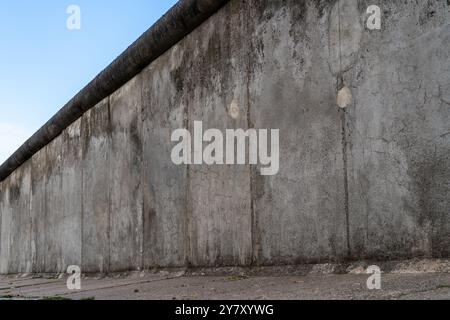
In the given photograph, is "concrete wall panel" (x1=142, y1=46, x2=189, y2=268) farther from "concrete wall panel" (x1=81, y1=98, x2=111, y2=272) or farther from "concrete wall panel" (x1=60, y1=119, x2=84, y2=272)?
"concrete wall panel" (x1=60, y1=119, x2=84, y2=272)

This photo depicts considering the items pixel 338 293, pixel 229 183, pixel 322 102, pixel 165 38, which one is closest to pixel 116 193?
pixel 165 38

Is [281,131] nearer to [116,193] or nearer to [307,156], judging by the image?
[307,156]

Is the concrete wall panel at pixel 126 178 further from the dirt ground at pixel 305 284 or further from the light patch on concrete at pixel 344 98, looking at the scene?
the light patch on concrete at pixel 344 98

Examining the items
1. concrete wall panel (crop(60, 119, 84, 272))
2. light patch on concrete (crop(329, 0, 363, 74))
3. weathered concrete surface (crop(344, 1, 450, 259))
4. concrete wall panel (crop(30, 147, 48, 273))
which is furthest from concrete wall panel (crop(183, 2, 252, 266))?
concrete wall panel (crop(30, 147, 48, 273))

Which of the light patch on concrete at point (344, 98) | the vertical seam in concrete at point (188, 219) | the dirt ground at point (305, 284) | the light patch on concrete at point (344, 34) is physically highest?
the light patch on concrete at point (344, 34)

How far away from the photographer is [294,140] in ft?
13.5

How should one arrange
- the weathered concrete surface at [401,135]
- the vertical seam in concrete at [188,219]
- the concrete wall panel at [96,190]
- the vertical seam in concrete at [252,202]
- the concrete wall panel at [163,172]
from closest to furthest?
the weathered concrete surface at [401,135] < the vertical seam in concrete at [252,202] < the vertical seam in concrete at [188,219] < the concrete wall panel at [163,172] < the concrete wall panel at [96,190]

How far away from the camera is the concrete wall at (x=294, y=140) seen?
3240 mm

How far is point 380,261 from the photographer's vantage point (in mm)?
3387

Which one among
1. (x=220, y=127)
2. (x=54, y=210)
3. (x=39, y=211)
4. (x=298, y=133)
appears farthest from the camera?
(x=39, y=211)

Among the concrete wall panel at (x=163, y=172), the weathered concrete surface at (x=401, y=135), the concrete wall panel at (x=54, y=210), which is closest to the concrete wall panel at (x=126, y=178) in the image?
the concrete wall panel at (x=163, y=172)

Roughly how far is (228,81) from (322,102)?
1.23 m

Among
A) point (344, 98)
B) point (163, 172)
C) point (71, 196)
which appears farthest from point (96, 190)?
point (344, 98)

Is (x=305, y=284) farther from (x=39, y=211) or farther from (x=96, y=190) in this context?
(x=39, y=211)
